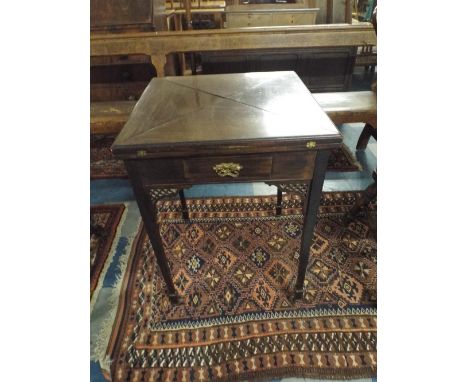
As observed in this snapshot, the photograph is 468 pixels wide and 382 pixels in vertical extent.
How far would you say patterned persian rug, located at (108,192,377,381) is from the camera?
4.06 feet

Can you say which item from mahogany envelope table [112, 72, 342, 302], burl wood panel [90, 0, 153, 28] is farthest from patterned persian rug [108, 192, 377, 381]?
burl wood panel [90, 0, 153, 28]

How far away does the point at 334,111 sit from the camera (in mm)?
2006

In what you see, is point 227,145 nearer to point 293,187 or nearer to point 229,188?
point 293,187

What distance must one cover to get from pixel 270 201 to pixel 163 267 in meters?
0.98

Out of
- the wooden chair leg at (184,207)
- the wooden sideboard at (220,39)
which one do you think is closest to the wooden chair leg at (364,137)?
the wooden sideboard at (220,39)

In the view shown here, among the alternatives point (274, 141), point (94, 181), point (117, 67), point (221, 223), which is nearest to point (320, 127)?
point (274, 141)

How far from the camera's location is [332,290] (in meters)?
1.51

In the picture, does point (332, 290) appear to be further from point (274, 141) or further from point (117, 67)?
point (117, 67)

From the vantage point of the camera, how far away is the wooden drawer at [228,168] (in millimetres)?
991

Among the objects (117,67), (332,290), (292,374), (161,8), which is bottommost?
(292,374)

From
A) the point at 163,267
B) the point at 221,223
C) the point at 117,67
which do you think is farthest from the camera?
the point at 117,67

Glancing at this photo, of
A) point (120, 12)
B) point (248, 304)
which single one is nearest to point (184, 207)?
point (248, 304)

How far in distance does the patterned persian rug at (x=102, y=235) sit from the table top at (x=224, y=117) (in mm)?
984

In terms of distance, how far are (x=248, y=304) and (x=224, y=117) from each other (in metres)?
0.94
